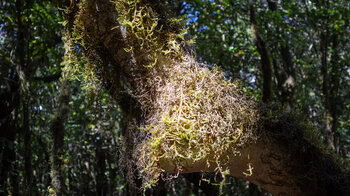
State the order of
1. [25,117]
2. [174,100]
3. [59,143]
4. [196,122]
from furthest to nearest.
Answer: [59,143] < [25,117] < [174,100] < [196,122]

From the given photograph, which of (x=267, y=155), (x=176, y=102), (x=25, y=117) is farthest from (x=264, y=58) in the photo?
(x=25, y=117)

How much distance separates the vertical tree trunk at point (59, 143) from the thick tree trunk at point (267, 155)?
257 cm

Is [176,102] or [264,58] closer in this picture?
[176,102]

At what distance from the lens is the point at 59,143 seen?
14.8 feet

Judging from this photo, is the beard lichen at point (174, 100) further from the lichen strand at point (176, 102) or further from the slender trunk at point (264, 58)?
the slender trunk at point (264, 58)

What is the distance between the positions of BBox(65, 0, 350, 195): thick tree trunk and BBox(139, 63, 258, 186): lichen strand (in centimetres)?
2

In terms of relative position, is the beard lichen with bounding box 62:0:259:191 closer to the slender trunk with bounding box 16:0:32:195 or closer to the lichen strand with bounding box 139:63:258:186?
the lichen strand with bounding box 139:63:258:186

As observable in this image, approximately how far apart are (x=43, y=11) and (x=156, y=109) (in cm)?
544

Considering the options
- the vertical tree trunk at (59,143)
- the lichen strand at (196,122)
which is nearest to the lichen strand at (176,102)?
the lichen strand at (196,122)

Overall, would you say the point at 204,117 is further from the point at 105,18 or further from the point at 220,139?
the point at 105,18

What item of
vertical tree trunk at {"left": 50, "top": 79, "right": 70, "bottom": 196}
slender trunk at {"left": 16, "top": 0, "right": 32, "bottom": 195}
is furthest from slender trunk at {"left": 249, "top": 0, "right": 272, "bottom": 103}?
slender trunk at {"left": 16, "top": 0, "right": 32, "bottom": 195}

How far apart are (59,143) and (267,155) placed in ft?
11.9

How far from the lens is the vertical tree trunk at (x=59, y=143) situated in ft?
13.8

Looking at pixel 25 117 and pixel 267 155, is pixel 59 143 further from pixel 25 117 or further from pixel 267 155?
pixel 267 155
